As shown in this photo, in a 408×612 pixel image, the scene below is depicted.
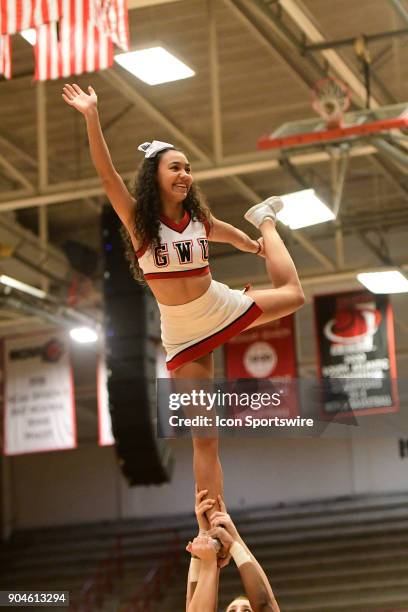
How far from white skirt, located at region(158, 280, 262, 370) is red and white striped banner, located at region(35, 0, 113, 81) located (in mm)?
3370

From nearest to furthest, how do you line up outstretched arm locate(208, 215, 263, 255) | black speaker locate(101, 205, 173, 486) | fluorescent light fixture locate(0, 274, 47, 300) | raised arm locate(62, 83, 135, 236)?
raised arm locate(62, 83, 135, 236), outstretched arm locate(208, 215, 263, 255), black speaker locate(101, 205, 173, 486), fluorescent light fixture locate(0, 274, 47, 300)

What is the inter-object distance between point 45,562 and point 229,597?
501 centimetres

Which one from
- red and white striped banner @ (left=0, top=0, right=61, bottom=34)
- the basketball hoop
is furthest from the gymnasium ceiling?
red and white striped banner @ (left=0, top=0, right=61, bottom=34)

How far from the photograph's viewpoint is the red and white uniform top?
3.63 metres

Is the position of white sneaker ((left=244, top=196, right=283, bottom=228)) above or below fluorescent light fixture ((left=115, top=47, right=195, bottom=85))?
below

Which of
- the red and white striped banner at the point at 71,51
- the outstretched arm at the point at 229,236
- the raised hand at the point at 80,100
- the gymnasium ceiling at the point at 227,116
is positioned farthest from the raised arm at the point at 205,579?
the gymnasium ceiling at the point at 227,116

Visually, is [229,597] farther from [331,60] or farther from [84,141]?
[331,60]

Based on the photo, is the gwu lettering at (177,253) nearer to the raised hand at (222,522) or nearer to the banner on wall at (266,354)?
the raised hand at (222,522)

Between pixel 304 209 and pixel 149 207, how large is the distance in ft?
20.4

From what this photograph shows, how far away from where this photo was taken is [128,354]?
457 inches

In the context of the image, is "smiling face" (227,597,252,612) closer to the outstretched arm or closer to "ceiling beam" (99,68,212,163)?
the outstretched arm

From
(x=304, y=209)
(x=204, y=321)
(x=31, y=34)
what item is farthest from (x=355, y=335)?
(x=204, y=321)

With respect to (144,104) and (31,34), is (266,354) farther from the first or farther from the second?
(31,34)

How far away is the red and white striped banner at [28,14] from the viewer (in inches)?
257
